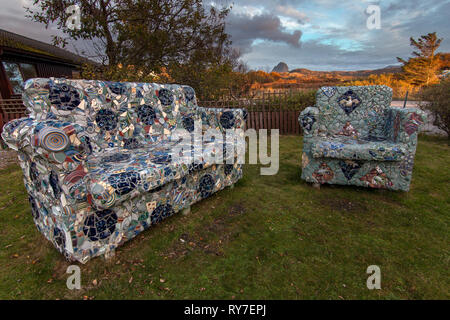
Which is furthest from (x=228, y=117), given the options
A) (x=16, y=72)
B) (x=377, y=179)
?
(x=16, y=72)

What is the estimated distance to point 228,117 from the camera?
9.91 ft

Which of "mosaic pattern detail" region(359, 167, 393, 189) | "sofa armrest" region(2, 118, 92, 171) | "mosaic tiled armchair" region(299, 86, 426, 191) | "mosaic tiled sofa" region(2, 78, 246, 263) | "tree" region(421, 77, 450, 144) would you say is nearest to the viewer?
"sofa armrest" region(2, 118, 92, 171)

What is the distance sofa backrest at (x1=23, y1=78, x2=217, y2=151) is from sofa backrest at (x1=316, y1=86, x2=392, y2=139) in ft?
5.54

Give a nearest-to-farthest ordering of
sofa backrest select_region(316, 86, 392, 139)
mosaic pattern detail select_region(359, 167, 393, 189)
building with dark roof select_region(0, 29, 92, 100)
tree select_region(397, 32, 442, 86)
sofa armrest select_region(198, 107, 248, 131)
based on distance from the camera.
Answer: mosaic pattern detail select_region(359, 167, 393, 189)
sofa armrest select_region(198, 107, 248, 131)
sofa backrest select_region(316, 86, 392, 139)
building with dark roof select_region(0, 29, 92, 100)
tree select_region(397, 32, 442, 86)

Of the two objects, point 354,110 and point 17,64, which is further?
point 17,64

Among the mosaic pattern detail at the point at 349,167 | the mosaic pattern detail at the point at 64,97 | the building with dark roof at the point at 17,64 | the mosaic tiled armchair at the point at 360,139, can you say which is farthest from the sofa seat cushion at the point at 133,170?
the building with dark roof at the point at 17,64

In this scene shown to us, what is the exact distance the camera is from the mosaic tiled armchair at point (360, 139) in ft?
8.42

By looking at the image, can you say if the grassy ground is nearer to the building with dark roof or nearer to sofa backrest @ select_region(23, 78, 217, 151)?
sofa backrest @ select_region(23, 78, 217, 151)

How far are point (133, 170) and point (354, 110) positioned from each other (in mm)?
3032

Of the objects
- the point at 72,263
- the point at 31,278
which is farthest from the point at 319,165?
the point at 31,278

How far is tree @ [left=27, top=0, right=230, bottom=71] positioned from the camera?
6209mm

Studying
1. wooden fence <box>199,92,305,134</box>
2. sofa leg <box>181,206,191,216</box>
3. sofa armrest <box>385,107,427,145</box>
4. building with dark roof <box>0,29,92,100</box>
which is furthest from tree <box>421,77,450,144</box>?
building with dark roof <box>0,29,92,100</box>

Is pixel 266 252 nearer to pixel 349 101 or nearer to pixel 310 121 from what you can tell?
pixel 310 121

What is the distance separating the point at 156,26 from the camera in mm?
7039
